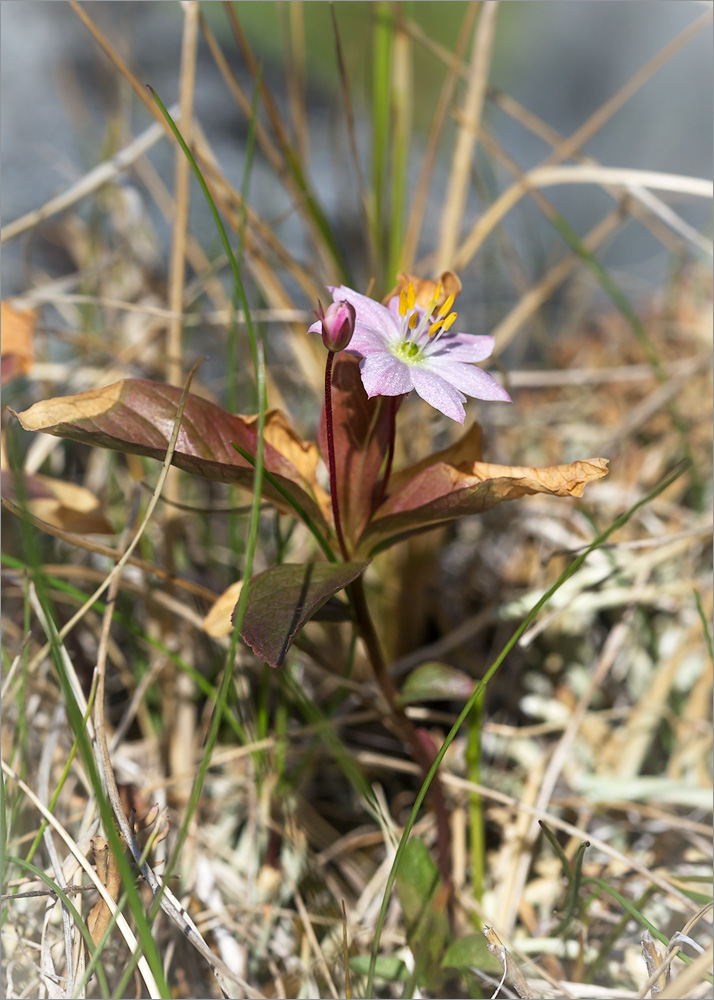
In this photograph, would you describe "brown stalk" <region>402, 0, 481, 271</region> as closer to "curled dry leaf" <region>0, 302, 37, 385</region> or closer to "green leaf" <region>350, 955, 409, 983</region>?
"curled dry leaf" <region>0, 302, 37, 385</region>

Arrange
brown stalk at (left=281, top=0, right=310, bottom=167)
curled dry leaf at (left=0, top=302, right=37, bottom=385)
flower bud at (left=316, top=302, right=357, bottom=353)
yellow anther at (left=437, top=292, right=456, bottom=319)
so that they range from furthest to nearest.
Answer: brown stalk at (left=281, top=0, right=310, bottom=167)
curled dry leaf at (left=0, top=302, right=37, bottom=385)
yellow anther at (left=437, top=292, right=456, bottom=319)
flower bud at (left=316, top=302, right=357, bottom=353)

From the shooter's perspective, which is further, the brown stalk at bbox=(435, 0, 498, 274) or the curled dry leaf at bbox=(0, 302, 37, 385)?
the brown stalk at bbox=(435, 0, 498, 274)

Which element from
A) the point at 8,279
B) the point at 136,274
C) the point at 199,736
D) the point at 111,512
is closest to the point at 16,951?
the point at 199,736

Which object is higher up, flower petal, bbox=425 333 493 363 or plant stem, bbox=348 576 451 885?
flower petal, bbox=425 333 493 363

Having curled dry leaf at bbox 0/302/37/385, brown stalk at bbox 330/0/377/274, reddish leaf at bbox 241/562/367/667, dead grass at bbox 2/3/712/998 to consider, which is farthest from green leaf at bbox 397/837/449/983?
brown stalk at bbox 330/0/377/274

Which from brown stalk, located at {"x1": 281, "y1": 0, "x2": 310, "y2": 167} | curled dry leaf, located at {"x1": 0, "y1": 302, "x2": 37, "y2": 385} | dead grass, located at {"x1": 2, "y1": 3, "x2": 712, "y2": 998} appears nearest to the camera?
dead grass, located at {"x1": 2, "y1": 3, "x2": 712, "y2": 998}

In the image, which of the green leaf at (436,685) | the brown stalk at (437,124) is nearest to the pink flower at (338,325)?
the green leaf at (436,685)
